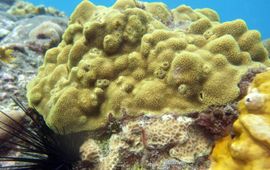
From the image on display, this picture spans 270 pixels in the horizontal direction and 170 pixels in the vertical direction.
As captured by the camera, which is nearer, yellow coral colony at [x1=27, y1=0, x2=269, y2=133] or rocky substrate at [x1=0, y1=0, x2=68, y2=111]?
yellow coral colony at [x1=27, y1=0, x2=269, y2=133]

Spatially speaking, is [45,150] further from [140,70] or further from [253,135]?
[253,135]

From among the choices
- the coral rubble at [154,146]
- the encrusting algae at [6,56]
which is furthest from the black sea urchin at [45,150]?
the encrusting algae at [6,56]

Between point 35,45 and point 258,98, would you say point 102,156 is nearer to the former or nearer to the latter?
point 258,98

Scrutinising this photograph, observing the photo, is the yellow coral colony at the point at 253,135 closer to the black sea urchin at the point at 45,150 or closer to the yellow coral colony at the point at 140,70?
the yellow coral colony at the point at 140,70

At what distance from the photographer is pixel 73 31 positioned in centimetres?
538

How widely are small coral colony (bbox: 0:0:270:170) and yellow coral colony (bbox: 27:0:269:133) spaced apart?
0.02 metres

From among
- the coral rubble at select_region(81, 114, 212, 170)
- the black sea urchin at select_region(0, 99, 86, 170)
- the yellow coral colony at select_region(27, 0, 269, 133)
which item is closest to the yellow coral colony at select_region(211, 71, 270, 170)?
the coral rubble at select_region(81, 114, 212, 170)

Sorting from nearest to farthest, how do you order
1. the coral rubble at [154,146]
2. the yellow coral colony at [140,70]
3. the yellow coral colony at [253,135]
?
the yellow coral colony at [253,135] < the coral rubble at [154,146] < the yellow coral colony at [140,70]

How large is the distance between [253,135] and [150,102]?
151cm

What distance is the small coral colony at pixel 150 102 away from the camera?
3.42 metres

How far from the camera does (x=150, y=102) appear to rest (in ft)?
12.9

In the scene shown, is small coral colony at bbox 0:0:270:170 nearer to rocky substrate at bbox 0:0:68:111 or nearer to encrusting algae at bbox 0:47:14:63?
rocky substrate at bbox 0:0:68:111

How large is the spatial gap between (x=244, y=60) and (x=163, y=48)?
1.26 m

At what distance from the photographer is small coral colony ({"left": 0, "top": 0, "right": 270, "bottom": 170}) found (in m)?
3.42
